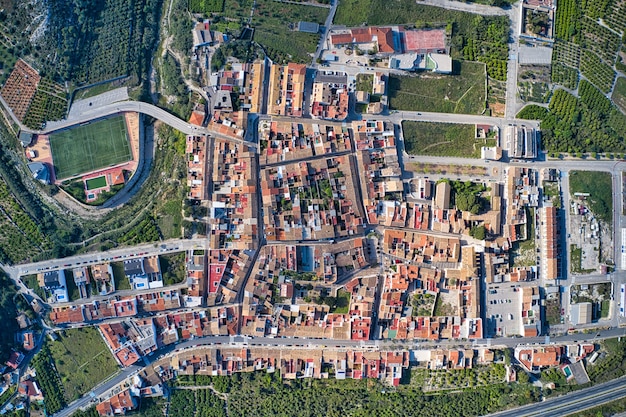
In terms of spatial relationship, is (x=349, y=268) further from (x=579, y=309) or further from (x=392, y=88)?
(x=579, y=309)

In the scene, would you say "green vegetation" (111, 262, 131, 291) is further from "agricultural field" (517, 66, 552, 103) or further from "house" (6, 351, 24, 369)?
"agricultural field" (517, 66, 552, 103)

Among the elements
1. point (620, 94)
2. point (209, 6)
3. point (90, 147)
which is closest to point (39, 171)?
point (90, 147)

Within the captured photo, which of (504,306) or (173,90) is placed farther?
(173,90)

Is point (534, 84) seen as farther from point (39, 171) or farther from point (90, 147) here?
point (39, 171)

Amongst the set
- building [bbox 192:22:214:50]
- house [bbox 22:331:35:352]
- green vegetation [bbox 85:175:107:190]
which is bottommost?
house [bbox 22:331:35:352]

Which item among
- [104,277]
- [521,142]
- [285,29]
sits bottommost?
[104,277]

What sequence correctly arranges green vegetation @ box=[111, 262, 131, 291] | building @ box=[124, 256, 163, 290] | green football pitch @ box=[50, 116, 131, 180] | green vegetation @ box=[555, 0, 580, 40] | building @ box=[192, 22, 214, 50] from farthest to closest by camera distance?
green vegetation @ box=[555, 0, 580, 40]
green football pitch @ box=[50, 116, 131, 180]
building @ box=[192, 22, 214, 50]
green vegetation @ box=[111, 262, 131, 291]
building @ box=[124, 256, 163, 290]

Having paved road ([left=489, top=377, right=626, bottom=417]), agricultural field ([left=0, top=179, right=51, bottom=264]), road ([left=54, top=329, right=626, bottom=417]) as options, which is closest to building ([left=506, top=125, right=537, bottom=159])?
road ([left=54, top=329, right=626, bottom=417])

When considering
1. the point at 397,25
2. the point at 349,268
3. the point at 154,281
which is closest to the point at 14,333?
the point at 154,281
